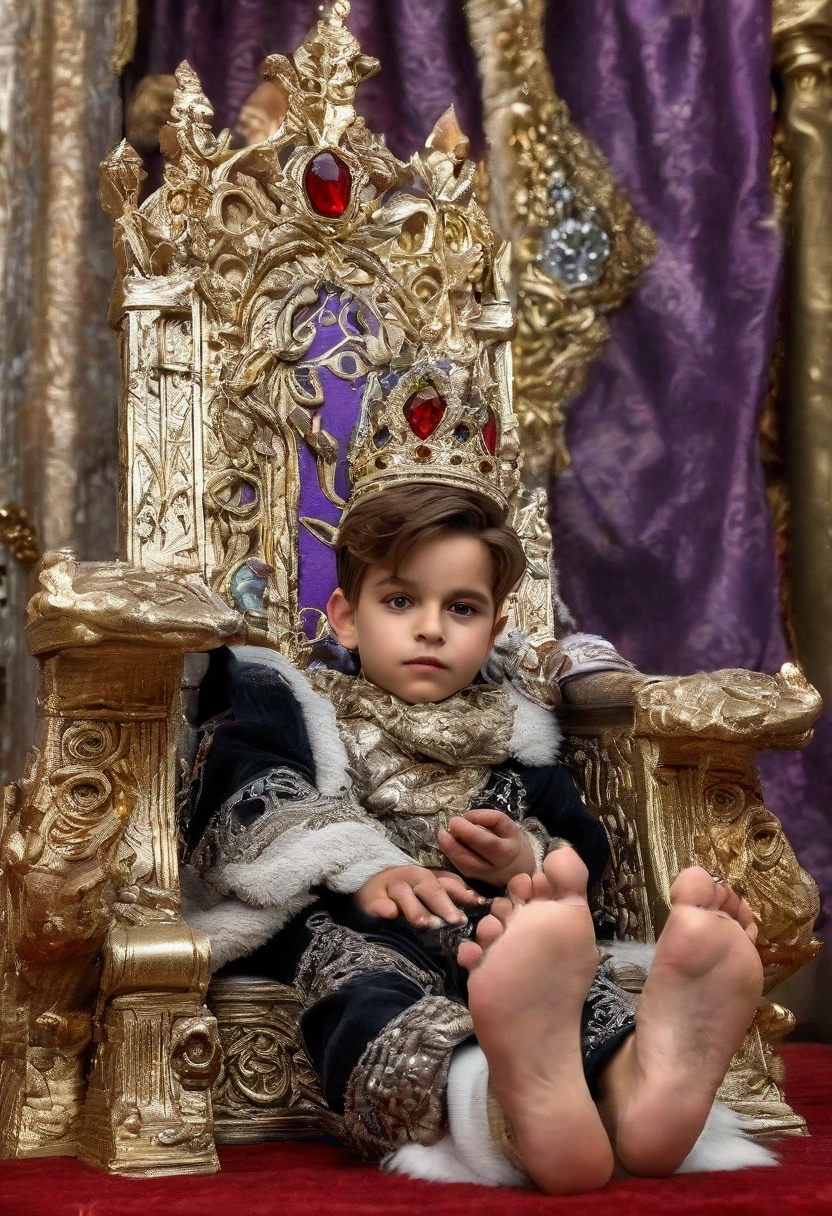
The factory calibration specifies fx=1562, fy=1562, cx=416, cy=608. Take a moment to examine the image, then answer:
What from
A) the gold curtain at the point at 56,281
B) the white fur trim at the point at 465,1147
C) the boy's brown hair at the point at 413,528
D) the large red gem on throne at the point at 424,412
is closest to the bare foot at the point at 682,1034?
the white fur trim at the point at 465,1147

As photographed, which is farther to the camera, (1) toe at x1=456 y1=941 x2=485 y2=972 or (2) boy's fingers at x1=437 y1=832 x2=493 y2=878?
(2) boy's fingers at x1=437 y1=832 x2=493 y2=878

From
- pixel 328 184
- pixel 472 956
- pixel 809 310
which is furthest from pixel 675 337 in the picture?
pixel 472 956

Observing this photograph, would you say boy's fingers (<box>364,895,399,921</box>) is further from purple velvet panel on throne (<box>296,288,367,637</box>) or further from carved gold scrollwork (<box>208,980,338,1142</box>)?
purple velvet panel on throne (<box>296,288,367,637</box>)

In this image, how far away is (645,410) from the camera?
3.18 m

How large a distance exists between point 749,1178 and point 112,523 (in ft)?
5.98

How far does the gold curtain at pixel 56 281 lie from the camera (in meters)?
2.78

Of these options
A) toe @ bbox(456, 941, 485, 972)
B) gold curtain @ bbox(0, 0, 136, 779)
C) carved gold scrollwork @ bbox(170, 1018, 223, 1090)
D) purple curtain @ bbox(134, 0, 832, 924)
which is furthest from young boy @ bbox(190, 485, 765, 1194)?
purple curtain @ bbox(134, 0, 832, 924)

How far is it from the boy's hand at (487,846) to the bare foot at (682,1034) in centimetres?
26

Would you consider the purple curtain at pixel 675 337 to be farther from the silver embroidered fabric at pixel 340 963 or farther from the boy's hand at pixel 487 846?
the silver embroidered fabric at pixel 340 963

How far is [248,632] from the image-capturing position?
2.01 meters

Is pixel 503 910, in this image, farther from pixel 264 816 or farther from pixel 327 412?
pixel 327 412

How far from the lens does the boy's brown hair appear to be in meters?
1.90

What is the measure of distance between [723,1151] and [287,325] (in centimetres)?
139

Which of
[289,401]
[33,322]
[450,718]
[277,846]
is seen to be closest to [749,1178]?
[277,846]
